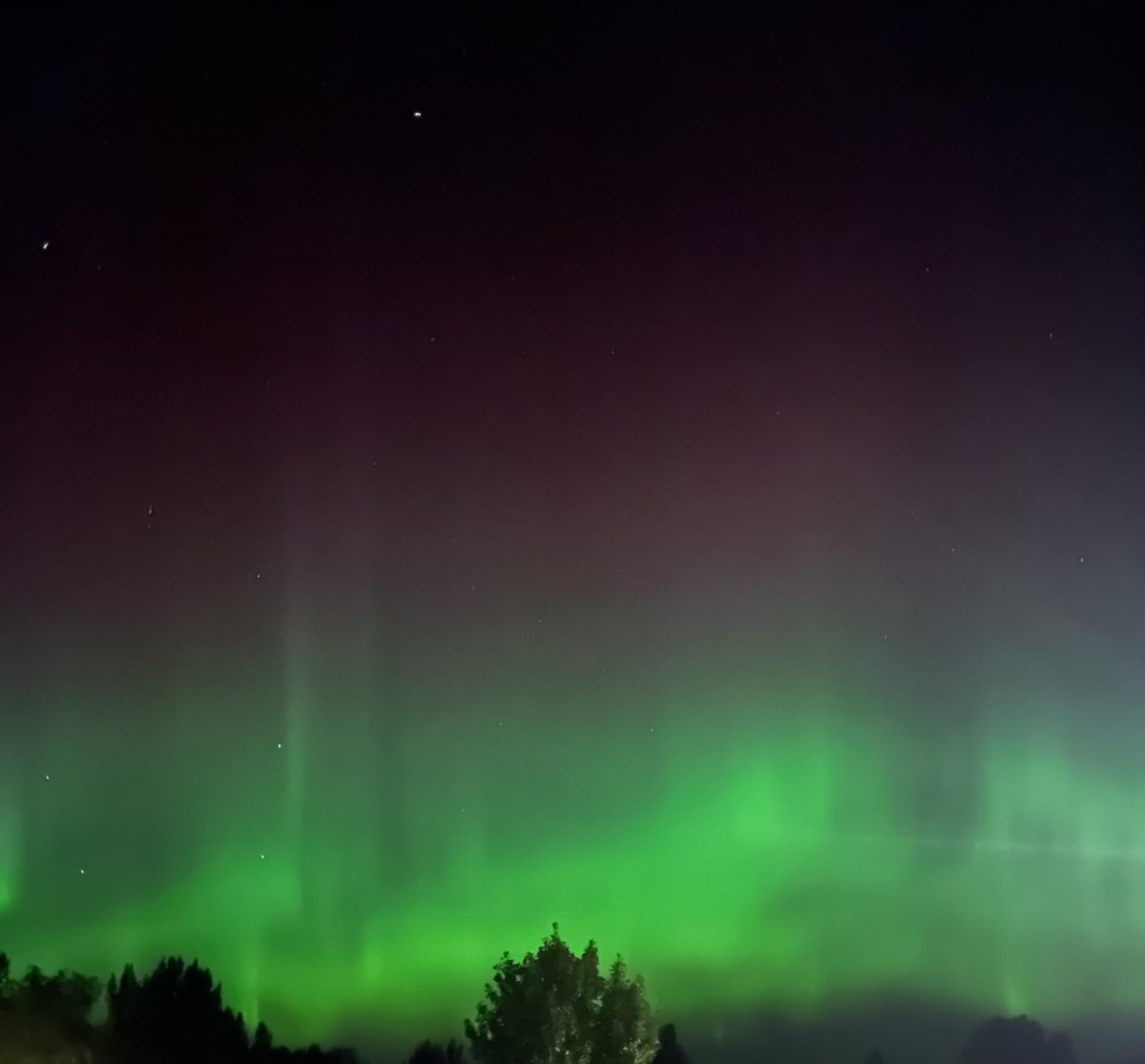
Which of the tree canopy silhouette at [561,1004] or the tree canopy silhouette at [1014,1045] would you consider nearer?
the tree canopy silhouette at [1014,1045]

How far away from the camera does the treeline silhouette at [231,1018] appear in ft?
11.1

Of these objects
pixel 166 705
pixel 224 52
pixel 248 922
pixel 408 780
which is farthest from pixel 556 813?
pixel 224 52

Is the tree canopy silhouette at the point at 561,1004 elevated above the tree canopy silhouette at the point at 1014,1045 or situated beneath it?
elevated above

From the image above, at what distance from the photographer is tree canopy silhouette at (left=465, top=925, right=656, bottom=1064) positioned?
341 cm

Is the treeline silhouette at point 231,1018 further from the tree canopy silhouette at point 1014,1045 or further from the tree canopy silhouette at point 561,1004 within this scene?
the tree canopy silhouette at point 1014,1045

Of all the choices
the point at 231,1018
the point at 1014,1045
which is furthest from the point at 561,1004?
the point at 1014,1045

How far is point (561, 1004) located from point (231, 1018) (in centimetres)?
91

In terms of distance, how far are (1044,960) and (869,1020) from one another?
0.50 metres

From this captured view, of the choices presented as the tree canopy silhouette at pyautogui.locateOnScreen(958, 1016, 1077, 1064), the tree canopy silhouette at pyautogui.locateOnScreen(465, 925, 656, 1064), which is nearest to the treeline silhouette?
the tree canopy silhouette at pyautogui.locateOnScreen(465, 925, 656, 1064)

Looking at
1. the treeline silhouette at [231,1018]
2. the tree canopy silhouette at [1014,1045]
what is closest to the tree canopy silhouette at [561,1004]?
the treeline silhouette at [231,1018]

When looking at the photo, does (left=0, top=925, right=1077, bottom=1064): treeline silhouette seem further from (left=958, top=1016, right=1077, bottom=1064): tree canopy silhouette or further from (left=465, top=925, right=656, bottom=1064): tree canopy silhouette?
(left=958, top=1016, right=1077, bottom=1064): tree canopy silhouette

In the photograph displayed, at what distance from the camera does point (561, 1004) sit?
3.41 meters

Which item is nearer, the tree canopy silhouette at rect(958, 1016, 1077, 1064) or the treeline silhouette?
the tree canopy silhouette at rect(958, 1016, 1077, 1064)

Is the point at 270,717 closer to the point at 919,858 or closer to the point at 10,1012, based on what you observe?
the point at 10,1012
